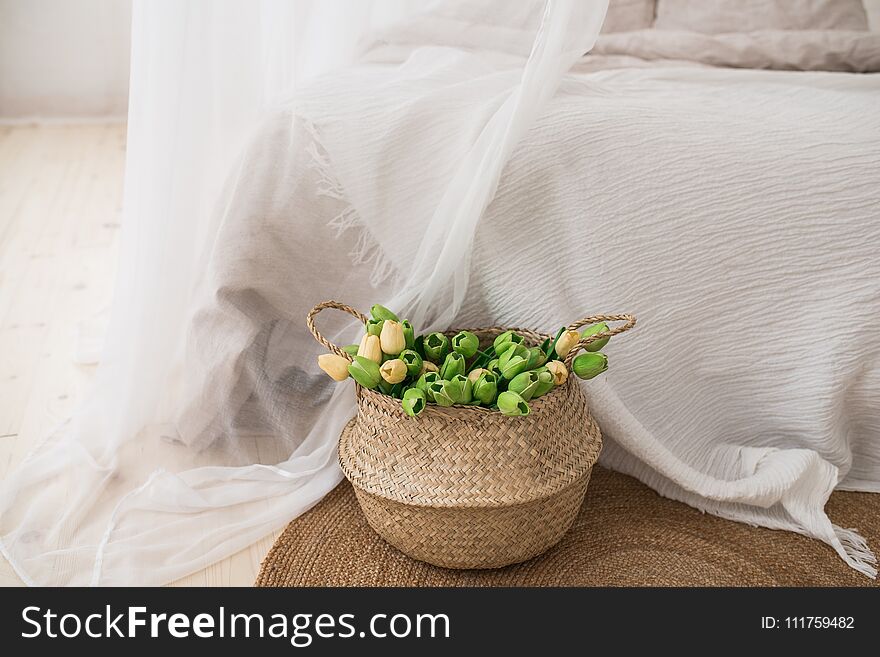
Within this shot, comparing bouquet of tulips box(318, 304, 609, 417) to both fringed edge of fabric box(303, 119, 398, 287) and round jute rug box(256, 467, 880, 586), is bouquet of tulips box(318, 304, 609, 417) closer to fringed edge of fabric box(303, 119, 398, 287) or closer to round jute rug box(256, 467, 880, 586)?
fringed edge of fabric box(303, 119, 398, 287)

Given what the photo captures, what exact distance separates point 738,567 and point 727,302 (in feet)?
1.39

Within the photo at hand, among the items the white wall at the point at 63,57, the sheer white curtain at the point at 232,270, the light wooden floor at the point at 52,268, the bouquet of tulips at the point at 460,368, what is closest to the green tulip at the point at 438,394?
the bouquet of tulips at the point at 460,368

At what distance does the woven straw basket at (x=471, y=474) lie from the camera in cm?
128

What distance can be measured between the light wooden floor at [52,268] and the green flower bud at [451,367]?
1.29 feet

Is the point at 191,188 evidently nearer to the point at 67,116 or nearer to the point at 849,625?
the point at 849,625

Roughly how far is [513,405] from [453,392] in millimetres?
84

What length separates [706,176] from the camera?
1.48 metres

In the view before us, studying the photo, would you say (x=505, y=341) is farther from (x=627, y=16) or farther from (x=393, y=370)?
(x=627, y=16)

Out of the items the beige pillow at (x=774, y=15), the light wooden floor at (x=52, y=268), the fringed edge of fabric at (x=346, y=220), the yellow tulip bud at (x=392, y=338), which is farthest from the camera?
the beige pillow at (x=774, y=15)

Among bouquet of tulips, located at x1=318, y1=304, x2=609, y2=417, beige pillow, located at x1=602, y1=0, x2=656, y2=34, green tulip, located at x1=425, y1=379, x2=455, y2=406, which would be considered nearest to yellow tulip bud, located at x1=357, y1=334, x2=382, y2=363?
bouquet of tulips, located at x1=318, y1=304, x2=609, y2=417

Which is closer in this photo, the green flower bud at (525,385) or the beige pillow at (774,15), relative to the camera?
the green flower bud at (525,385)

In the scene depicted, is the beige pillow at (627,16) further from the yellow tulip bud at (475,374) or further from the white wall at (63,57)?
the white wall at (63,57)

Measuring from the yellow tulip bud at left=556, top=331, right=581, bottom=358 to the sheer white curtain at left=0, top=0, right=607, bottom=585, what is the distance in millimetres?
198

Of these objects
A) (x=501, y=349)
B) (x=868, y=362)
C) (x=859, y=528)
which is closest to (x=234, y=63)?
(x=501, y=349)
